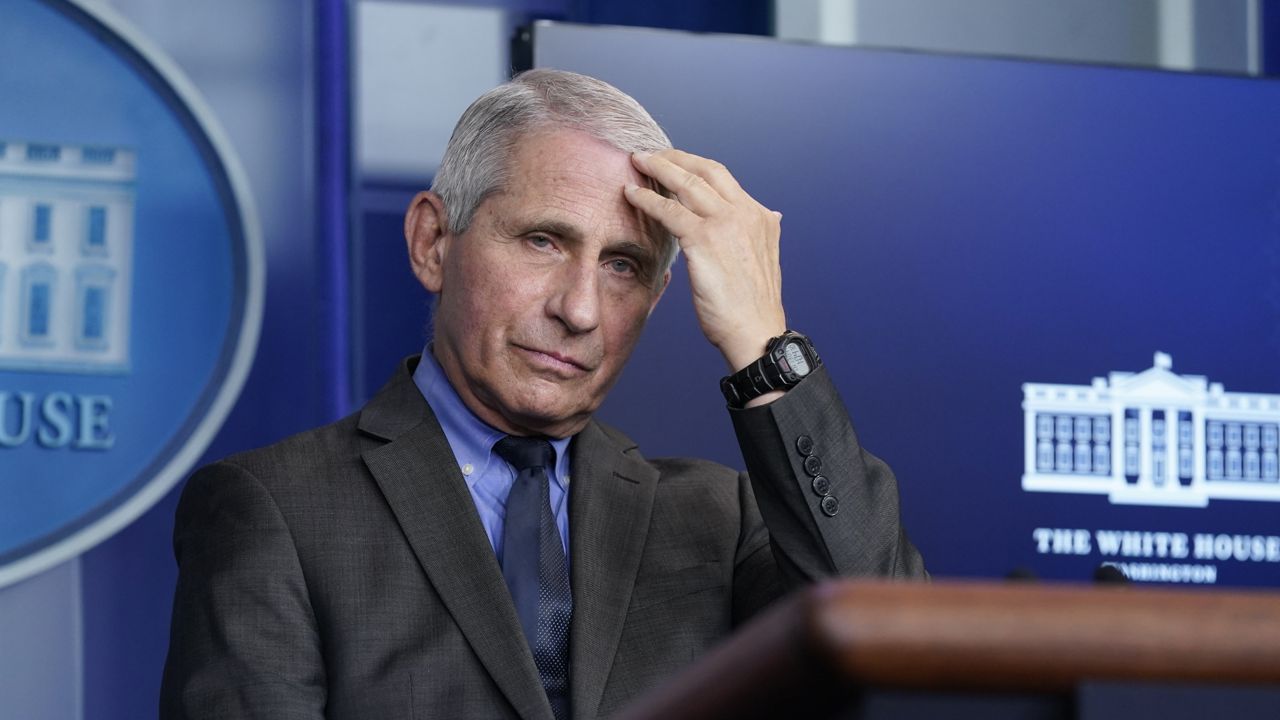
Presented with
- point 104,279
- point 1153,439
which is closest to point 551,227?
point 104,279

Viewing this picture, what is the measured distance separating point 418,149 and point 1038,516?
1.37m

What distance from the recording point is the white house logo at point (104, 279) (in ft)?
8.43

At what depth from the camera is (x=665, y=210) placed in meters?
1.79

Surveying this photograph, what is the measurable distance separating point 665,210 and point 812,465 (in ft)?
1.18

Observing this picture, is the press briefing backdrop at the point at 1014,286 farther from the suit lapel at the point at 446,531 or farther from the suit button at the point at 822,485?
the suit button at the point at 822,485

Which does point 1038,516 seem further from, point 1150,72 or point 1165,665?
point 1165,665

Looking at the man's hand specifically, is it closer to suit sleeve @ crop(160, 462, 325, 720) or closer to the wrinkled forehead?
the wrinkled forehead

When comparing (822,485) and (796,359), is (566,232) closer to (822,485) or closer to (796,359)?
(796,359)

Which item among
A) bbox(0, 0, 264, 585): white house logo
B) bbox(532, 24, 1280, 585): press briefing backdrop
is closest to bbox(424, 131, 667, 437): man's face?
bbox(532, 24, 1280, 585): press briefing backdrop

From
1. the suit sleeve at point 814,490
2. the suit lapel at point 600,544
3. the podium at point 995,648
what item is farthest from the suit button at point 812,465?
the podium at point 995,648

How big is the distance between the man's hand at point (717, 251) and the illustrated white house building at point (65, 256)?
1.22 meters

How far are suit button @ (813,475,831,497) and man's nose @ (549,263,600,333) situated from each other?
0.32 m

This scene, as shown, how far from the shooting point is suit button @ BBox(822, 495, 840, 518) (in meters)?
1.66

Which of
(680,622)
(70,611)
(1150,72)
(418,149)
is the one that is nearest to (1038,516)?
(1150,72)
